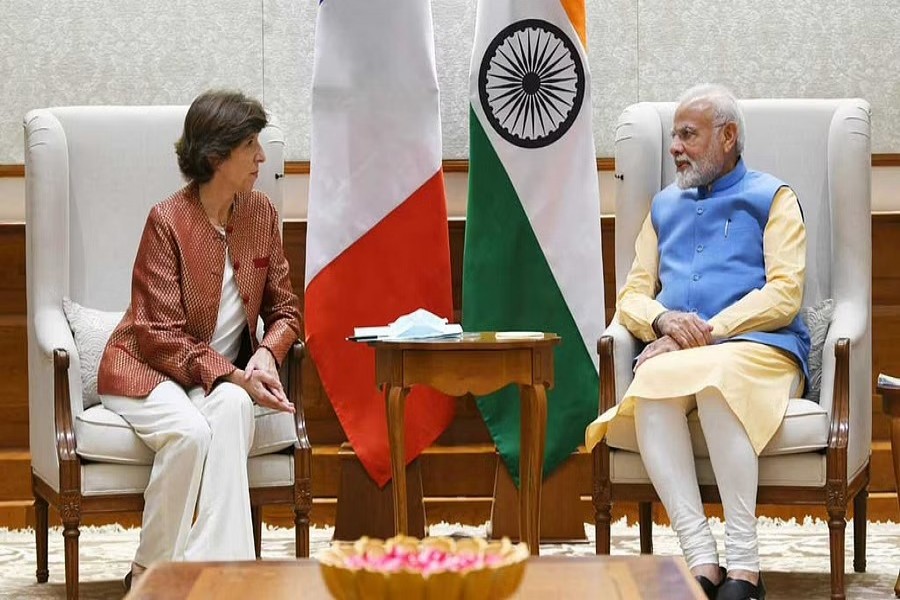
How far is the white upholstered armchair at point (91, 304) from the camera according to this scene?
3.64 metres

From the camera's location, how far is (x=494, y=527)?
173 inches

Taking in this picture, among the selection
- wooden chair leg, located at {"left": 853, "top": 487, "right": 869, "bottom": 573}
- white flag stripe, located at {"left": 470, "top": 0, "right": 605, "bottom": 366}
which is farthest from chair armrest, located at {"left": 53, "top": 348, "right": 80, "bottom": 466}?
wooden chair leg, located at {"left": 853, "top": 487, "right": 869, "bottom": 573}

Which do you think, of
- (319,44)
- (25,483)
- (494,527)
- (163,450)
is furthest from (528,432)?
(25,483)

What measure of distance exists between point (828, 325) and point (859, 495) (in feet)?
1.68

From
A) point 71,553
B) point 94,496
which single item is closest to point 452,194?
point 94,496

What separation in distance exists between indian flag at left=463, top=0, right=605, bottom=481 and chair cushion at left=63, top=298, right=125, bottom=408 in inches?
43.5

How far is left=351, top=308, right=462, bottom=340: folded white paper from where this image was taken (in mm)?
3668

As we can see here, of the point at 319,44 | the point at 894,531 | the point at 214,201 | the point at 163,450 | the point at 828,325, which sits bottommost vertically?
the point at 894,531

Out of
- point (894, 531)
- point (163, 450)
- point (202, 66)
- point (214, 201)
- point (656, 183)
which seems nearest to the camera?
point (163, 450)

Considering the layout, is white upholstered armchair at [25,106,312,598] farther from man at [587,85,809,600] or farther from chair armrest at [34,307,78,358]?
man at [587,85,809,600]

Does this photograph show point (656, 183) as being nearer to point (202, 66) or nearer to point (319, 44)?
point (319, 44)

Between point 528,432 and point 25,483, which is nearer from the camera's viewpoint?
point 528,432

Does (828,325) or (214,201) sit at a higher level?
(214,201)

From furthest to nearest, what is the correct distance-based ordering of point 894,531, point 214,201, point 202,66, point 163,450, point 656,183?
point 202,66 → point 894,531 → point 656,183 → point 214,201 → point 163,450
